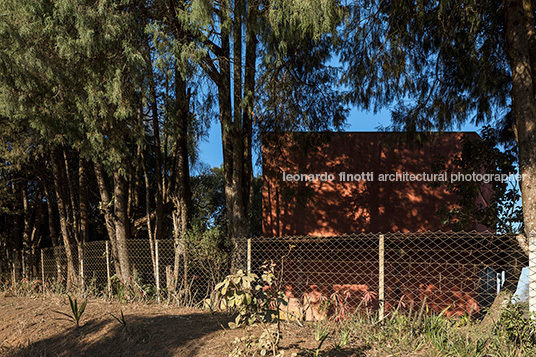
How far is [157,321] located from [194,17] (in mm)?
4133

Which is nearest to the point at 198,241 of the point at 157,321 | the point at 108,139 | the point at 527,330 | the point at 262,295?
the point at 157,321

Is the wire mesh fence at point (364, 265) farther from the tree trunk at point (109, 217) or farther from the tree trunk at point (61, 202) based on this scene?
the tree trunk at point (61, 202)

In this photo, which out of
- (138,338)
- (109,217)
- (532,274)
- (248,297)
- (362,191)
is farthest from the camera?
(362,191)

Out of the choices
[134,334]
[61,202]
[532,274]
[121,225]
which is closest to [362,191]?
[121,225]

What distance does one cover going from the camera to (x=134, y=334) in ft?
15.4

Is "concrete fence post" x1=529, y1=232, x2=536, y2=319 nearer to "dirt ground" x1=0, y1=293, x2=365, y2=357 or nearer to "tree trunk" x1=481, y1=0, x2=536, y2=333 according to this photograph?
"tree trunk" x1=481, y1=0, x2=536, y2=333

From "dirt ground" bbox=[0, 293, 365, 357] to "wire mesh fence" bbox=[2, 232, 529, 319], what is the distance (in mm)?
813

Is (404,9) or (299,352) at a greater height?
(404,9)

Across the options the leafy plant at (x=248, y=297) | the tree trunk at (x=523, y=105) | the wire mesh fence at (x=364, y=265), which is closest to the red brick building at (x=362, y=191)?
the wire mesh fence at (x=364, y=265)

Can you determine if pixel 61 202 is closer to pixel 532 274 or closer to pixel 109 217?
pixel 109 217

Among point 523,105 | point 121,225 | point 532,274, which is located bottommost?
point 532,274

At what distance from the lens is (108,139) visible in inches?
281

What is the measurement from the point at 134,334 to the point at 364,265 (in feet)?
12.4

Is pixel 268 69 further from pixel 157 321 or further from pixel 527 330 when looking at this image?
pixel 527 330
